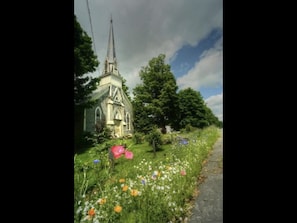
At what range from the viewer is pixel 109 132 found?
2520mm

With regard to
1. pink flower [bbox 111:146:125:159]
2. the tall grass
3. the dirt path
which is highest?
pink flower [bbox 111:146:125:159]

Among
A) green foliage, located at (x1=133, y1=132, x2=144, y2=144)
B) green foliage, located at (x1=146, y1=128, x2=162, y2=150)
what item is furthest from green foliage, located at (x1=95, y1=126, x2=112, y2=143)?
green foliage, located at (x1=146, y1=128, x2=162, y2=150)

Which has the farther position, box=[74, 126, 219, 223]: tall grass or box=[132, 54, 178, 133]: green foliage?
box=[132, 54, 178, 133]: green foliage

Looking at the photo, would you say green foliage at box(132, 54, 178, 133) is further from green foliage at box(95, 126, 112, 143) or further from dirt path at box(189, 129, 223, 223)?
green foliage at box(95, 126, 112, 143)

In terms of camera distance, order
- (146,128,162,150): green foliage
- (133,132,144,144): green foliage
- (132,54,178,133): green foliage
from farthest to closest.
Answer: (132,54,178,133): green foliage < (146,128,162,150): green foliage < (133,132,144,144): green foliage

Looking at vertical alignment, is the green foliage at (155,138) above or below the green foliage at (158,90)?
below

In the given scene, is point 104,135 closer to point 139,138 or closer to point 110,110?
point 110,110

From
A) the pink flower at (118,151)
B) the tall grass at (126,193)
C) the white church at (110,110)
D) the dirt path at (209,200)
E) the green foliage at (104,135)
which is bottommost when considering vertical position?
the dirt path at (209,200)

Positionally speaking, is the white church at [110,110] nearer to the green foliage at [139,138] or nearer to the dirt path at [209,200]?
the green foliage at [139,138]

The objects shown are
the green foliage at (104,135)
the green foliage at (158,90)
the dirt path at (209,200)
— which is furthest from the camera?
the green foliage at (158,90)

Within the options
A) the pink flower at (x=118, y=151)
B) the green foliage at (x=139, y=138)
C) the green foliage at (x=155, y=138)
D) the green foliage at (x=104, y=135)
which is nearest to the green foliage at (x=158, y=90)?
the green foliage at (x=155, y=138)
